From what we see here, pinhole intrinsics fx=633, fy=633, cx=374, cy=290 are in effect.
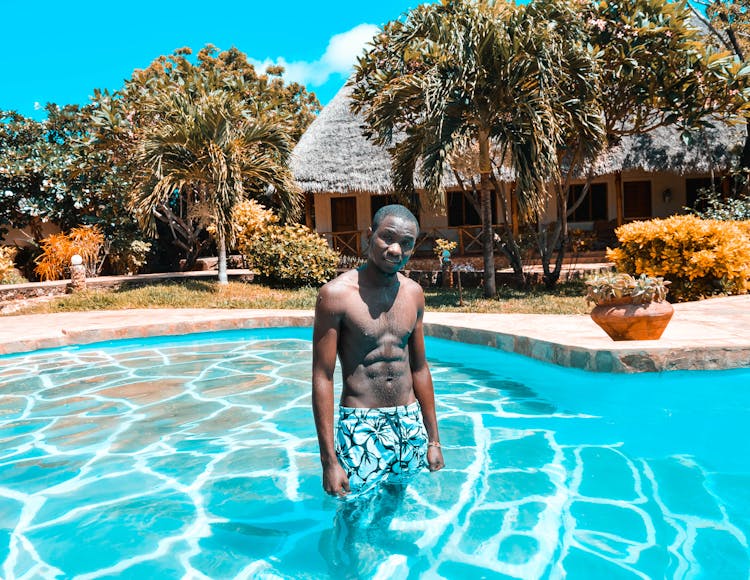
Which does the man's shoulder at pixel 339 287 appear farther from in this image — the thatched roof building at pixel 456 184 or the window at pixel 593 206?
the window at pixel 593 206

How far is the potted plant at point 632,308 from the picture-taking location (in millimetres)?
5449

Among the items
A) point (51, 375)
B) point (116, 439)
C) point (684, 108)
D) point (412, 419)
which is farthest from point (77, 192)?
point (412, 419)

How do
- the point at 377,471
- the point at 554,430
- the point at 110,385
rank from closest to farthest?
the point at 377,471, the point at 554,430, the point at 110,385

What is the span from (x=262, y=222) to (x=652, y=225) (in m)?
9.47

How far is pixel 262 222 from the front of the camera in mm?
15703

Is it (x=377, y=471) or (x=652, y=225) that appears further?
(x=652, y=225)

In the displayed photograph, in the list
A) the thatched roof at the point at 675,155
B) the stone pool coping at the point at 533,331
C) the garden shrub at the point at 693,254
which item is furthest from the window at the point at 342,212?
the garden shrub at the point at 693,254

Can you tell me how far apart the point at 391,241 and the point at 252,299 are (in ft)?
31.8

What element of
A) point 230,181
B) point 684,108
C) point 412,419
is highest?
point 684,108

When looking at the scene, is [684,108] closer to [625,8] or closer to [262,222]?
[625,8]

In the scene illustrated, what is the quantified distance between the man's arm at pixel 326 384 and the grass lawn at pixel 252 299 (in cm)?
734

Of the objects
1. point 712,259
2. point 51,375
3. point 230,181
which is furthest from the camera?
point 230,181

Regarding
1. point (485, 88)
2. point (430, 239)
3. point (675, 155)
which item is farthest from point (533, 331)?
point (675, 155)

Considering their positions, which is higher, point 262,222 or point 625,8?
point 625,8
